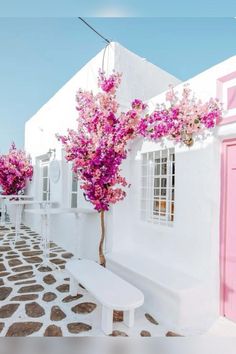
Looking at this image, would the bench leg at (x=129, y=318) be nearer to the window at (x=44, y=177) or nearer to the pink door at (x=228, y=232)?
the pink door at (x=228, y=232)

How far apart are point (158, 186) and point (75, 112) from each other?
3.60m

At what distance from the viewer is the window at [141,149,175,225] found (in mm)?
4750

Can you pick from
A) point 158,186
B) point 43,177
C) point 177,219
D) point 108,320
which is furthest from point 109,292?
point 43,177

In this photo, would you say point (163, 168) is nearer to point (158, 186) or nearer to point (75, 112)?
point (158, 186)

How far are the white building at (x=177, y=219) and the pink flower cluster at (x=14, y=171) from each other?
5183 millimetres

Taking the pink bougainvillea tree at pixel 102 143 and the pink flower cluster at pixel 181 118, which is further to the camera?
the pink bougainvillea tree at pixel 102 143

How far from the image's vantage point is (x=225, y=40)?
537 cm

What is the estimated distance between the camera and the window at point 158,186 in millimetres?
4750

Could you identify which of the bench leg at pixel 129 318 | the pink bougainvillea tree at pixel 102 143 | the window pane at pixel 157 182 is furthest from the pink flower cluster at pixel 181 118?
the bench leg at pixel 129 318

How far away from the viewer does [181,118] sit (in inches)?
161

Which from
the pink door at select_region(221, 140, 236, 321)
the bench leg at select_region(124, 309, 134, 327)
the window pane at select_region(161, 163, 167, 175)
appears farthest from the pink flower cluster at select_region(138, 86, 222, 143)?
the bench leg at select_region(124, 309, 134, 327)

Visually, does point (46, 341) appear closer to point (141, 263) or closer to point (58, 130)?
point (141, 263)

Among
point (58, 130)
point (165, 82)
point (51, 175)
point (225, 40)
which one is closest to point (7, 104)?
point (58, 130)
